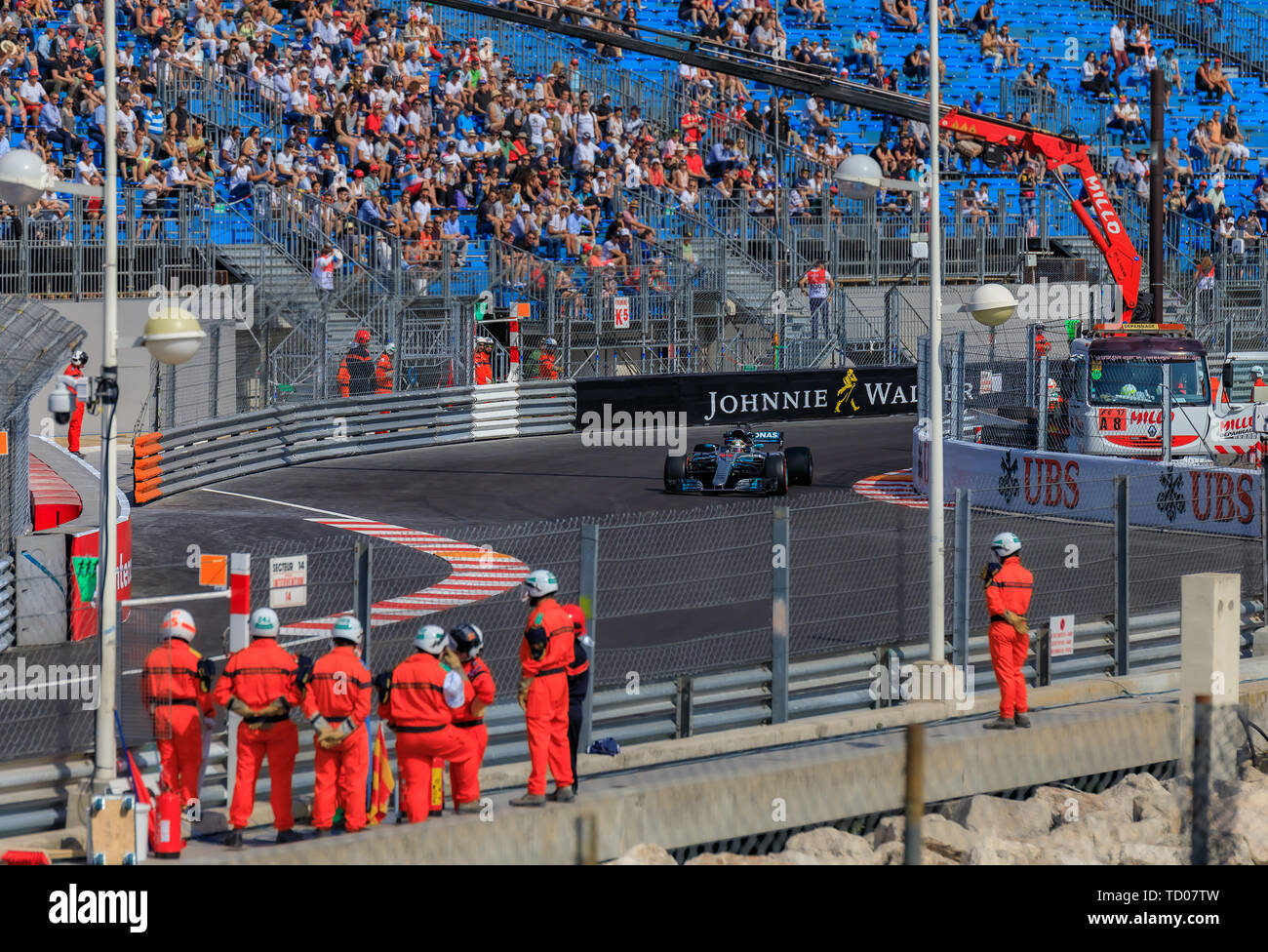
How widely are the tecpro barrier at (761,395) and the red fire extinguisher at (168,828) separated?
22065mm

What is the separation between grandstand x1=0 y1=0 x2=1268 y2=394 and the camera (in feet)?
97.6

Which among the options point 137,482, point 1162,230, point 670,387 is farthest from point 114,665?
point 1162,230

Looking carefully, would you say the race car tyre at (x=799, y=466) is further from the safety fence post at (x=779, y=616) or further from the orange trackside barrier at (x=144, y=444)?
the safety fence post at (x=779, y=616)

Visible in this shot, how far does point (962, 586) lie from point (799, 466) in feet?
38.0

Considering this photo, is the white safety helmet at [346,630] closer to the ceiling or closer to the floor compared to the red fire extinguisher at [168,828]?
closer to the ceiling

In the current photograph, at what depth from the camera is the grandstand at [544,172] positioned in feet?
97.6

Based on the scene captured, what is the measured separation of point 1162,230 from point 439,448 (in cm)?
1701

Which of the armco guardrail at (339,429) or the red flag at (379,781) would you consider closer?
the red flag at (379,781)

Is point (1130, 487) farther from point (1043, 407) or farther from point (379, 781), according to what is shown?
point (379, 781)

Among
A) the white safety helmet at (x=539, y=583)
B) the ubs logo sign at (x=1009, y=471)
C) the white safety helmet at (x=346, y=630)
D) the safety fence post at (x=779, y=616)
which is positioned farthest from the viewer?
the ubs logo sign at (x=1009, y=471)

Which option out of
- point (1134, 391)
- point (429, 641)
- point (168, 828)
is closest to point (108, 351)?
point (429, 641)

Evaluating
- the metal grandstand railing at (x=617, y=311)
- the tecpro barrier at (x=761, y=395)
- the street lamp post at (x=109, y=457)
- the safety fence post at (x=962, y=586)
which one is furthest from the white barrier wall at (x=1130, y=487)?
the street lamp post at (x=109, y=457)

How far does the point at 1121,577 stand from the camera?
568 inches
